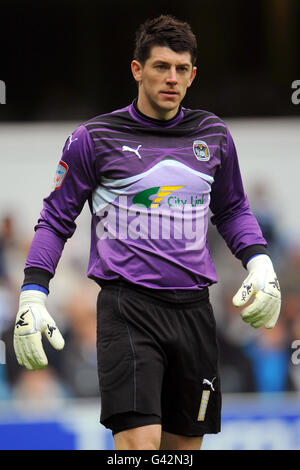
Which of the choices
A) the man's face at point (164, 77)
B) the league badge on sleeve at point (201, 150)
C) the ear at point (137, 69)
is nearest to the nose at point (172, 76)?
the man's face at point (164, 77)

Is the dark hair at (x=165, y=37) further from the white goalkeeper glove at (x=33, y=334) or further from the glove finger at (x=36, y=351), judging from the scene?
the glove finger at (x=36, y=351)

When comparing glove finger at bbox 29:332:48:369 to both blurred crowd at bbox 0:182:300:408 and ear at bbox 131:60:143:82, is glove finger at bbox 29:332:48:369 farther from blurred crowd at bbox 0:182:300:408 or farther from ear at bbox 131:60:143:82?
blurred crowd at bbox 0:182:300:408

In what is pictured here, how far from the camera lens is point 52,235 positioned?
447cm

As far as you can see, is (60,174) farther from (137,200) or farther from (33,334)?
(33,334)

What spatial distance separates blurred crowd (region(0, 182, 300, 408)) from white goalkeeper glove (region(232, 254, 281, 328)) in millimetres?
4447

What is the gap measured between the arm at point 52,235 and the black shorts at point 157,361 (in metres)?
0.27

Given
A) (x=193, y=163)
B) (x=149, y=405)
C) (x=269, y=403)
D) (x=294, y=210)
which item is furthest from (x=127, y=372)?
(x=294, y=210)

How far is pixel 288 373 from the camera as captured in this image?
9.39 meters

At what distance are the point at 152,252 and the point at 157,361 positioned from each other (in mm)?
487

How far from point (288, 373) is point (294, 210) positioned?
2255mm

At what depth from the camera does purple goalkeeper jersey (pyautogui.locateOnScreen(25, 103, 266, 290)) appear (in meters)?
4.40
